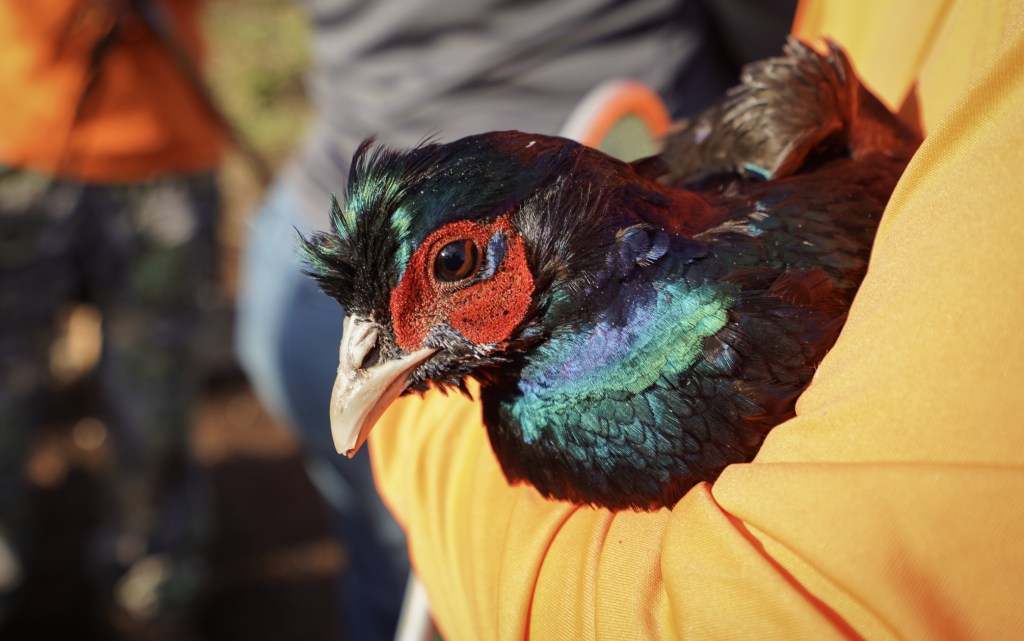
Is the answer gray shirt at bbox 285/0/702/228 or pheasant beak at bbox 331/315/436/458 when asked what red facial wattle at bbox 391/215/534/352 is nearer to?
pheasant beak at bbox 331/315/436/458

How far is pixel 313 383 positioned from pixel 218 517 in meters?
2.45

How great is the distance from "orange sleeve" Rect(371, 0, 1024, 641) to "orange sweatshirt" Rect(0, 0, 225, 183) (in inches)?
89.5

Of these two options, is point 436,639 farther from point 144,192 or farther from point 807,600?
point 144,192

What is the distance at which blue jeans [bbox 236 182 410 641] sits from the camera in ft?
6.26

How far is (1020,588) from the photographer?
0.72 meters

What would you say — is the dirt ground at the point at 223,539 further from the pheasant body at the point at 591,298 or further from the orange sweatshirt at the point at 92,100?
the pheasant body at the point at 591,298

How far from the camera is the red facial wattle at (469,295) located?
1.04 meters

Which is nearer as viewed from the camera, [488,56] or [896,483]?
[896,483]

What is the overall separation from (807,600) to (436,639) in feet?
3.05

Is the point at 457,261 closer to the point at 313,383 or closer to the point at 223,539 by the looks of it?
the point at 313,383

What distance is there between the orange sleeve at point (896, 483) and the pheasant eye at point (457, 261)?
16.6 inches

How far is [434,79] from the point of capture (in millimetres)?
1780

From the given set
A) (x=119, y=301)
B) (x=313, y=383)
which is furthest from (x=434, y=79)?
(x=119, y=301)

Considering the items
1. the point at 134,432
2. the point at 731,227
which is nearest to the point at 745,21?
the point at 731,227
